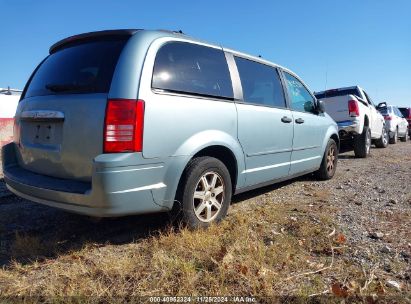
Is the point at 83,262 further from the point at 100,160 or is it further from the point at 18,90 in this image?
the point at 18,90

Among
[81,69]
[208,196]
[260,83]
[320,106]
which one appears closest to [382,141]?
[320,106]

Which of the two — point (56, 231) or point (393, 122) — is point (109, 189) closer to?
point (56, 231)

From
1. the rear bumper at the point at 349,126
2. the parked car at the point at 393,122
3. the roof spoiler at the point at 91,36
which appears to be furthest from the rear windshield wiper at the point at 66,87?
the parked car at the point at 393,122

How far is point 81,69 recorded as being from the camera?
9.87ft

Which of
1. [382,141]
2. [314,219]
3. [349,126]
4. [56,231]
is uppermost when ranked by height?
[349,126]

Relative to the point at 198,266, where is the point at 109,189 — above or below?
above

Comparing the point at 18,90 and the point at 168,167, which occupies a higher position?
the point at 18,90

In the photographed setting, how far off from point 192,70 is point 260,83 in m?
1.26

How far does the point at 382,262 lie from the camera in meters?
2.63

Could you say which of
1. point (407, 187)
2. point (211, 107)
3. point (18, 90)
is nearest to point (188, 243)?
point (211, 107)

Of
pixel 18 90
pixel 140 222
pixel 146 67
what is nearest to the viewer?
pixel 146 67

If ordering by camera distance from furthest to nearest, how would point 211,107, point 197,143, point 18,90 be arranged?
1. point 18,90
2. point 211,107
3. point 197,143

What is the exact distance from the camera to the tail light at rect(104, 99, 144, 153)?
8.66 ft

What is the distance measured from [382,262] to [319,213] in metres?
1.23
